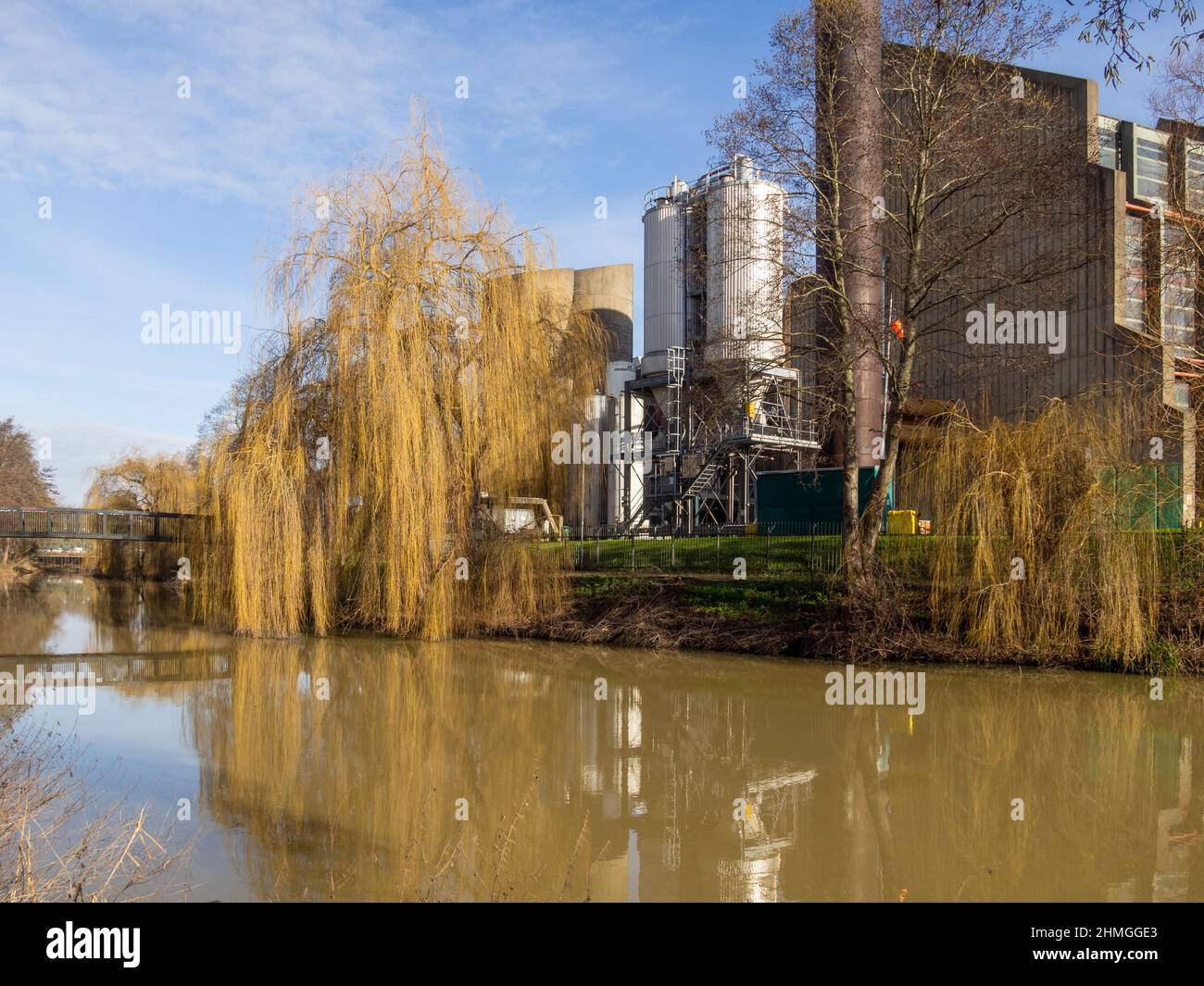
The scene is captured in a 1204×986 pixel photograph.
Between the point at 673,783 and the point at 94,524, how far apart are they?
101 feet

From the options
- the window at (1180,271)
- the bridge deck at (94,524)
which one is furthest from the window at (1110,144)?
the bridge deck at (94,524)

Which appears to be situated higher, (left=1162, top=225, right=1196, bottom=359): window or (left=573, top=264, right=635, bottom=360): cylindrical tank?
(left=573, top=264, right=635, bottom=360): cylindrical tank

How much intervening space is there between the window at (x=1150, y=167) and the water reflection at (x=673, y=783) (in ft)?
63.7

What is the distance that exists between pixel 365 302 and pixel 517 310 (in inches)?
119

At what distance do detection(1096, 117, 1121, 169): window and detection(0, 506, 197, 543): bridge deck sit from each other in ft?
84.0

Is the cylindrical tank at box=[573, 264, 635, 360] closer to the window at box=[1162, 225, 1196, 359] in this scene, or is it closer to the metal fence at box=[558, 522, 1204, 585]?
the metal fence at box=[558, 522, 1204, 585]

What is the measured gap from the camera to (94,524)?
110 ft

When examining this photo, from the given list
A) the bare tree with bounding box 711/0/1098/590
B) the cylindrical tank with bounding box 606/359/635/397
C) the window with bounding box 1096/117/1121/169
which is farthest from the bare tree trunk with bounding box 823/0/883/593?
the cylindrical tank with bounding box 606/359/635/397

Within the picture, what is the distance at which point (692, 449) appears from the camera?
29203 mm

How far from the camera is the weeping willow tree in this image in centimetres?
1795

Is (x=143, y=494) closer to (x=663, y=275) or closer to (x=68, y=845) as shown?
(x=663, y=275)

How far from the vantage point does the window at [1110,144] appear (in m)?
27.0
